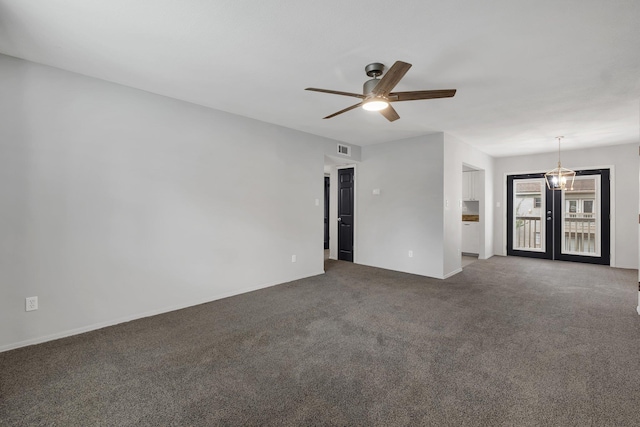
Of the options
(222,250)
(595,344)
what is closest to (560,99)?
(595,344)

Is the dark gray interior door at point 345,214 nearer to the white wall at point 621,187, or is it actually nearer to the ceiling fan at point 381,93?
the ceiling fan at point 381,93

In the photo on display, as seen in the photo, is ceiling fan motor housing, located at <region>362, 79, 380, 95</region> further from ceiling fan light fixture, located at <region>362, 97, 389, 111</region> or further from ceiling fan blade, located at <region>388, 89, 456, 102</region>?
ceiling fan blade, located at <region>388, 89, 456, 102</region>

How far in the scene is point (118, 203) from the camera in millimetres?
3100

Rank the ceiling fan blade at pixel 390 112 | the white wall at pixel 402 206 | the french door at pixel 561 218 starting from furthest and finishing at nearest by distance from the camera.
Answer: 1. the french door at pixel 561 218
2. the white wall at pixel 402 206
3. the ceiling fan blade at pixel 390 112

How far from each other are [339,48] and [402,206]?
11.9 feet

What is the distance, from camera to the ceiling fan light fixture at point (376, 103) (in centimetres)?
261

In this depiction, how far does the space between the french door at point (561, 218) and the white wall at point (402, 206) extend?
3546 mm

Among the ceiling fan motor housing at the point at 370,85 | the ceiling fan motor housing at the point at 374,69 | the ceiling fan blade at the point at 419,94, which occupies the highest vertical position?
the ceiling fan motor housing at the point at 374,69

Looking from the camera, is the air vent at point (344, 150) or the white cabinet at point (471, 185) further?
the white cabinet at point (471, 185)

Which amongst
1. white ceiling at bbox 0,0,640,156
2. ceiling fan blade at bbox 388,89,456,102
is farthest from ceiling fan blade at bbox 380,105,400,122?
white ceiling at bbox 0,0,640,156

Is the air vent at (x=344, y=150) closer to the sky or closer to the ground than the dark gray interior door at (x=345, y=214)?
closer to the sky

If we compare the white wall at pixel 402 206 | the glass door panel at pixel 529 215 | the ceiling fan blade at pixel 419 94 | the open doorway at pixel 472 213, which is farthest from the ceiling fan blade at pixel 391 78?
the glass door panel at pixel 529 215

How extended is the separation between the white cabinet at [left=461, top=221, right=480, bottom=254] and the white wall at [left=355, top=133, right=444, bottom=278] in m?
2.84

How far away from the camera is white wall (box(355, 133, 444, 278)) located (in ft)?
16.6
